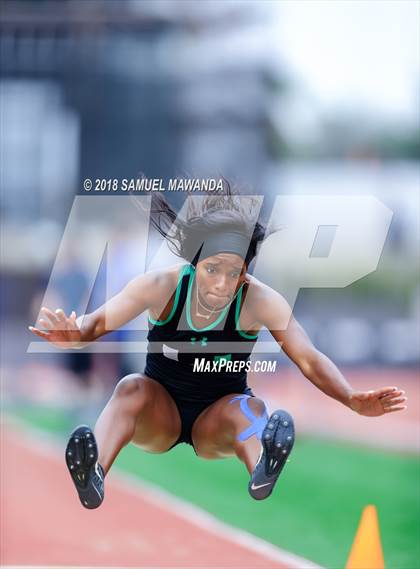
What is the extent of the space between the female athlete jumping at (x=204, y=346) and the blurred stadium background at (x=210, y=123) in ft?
0.39

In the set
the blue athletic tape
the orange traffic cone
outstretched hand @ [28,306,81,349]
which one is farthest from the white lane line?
outstretched hand @ [28,306,81,349]

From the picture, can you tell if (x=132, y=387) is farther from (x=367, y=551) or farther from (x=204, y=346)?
(x=367, y=551)

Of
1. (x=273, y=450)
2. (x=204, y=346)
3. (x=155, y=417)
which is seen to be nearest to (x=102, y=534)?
(x=155, y=417)

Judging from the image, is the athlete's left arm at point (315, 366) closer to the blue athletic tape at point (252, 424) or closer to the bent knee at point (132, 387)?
the blue athletic tape at point (252, 424)

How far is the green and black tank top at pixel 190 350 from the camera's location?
9.33 feet

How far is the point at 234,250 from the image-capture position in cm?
279

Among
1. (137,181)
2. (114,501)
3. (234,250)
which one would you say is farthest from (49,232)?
(114,501)

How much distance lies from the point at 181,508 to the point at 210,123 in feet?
6.24

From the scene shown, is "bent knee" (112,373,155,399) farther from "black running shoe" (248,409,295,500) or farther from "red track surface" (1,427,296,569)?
"red track surface" (1,427,296,569)

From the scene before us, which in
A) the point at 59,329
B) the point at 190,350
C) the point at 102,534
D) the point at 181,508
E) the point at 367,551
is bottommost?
the point at 181,508

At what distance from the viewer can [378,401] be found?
107 inches

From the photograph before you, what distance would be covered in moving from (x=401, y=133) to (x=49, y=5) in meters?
A: 1.38

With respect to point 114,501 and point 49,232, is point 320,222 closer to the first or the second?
point 49,232

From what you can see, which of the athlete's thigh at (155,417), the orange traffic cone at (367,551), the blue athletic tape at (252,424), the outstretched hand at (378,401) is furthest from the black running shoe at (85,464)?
the orange traffic cone at (367,551)
